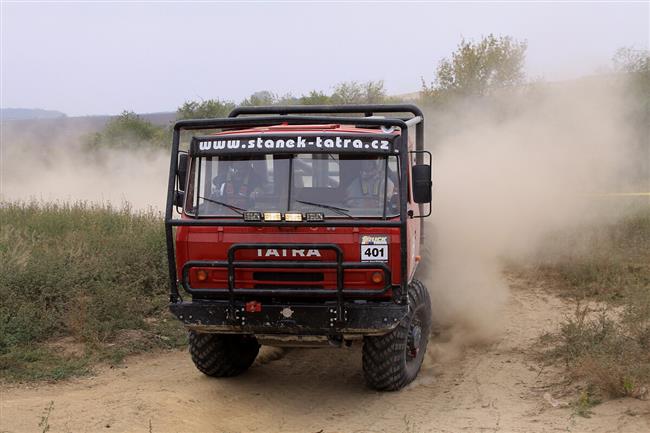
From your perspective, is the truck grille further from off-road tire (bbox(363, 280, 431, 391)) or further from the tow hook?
the tow hook

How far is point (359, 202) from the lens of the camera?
6.44m

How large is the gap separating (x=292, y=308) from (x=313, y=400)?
1253mm

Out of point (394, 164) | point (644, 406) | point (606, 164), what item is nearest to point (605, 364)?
point (644, 406)

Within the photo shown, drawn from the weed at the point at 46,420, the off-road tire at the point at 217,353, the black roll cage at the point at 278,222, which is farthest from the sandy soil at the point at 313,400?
the black roll cage at the point at 278,222

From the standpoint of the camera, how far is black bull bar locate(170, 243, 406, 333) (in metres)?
6.21

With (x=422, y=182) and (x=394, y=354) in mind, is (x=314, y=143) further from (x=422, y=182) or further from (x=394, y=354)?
(x=394, y=354)

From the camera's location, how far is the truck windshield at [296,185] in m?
6.41

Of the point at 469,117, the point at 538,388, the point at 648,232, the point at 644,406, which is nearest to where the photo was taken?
the point at 644,406

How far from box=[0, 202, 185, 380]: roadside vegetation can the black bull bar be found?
245cm

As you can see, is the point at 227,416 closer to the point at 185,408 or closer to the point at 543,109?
the point at 185,408

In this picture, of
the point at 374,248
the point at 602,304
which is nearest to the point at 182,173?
the point at 374,248

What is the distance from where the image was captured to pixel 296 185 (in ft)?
21.4

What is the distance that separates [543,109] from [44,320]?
12.0 metres

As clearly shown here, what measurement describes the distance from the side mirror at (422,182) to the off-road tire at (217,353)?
2202 mm
